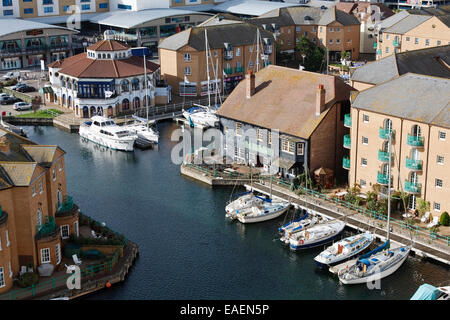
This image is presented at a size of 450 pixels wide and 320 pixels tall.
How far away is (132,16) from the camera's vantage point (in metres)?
134

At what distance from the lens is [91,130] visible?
85.3 metres

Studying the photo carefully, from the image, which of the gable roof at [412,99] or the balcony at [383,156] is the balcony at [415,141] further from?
the balcony at [383,156]

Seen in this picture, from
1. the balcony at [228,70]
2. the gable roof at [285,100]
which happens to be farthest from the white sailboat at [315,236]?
the balcony at [228,70]

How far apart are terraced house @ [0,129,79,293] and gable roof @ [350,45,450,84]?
33.9 meters

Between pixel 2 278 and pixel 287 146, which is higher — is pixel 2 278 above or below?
below

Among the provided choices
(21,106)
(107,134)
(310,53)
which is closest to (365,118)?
(107,134)

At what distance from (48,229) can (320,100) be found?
27.8m

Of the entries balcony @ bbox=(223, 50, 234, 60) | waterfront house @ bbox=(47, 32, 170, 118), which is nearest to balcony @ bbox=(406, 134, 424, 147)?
waterfront house @ bbox=(47, 32, 170, 118)

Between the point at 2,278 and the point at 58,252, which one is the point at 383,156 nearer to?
the point at 58,252

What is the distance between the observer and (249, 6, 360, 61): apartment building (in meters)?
122

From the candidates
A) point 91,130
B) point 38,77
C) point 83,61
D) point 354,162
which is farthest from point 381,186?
point 38,77

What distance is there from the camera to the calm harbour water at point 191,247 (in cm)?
4972

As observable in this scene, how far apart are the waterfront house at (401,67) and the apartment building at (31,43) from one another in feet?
222

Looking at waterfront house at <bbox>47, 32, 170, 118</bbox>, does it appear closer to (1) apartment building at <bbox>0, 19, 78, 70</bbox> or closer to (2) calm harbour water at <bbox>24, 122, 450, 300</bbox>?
(2) calm harbour water at <bbox>24, 122, 450, 300</bbox>
